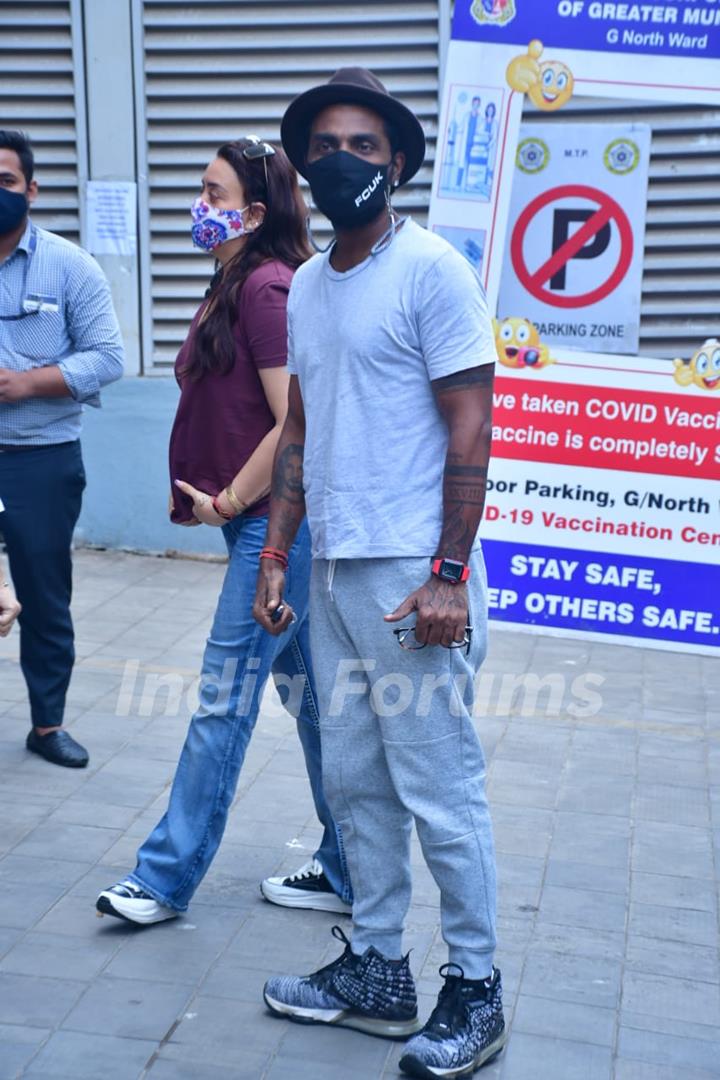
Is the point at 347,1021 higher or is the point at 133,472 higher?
the point at 347,1021

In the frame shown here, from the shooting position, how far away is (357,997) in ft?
10.8

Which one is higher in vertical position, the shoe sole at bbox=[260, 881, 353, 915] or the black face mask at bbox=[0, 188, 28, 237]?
the black face mask at bbox=[0, 188, 28, 237]

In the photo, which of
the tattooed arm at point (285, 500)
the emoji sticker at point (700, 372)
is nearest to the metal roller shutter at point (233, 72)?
the emoji sticker at point (700, 372)

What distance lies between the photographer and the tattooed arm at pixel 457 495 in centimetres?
299

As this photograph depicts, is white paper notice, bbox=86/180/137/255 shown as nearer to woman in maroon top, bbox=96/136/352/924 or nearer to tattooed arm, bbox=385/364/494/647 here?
woman in maroon top, bbox=96/136/352/924

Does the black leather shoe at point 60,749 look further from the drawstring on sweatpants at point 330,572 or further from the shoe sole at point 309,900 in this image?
the drawstring on sweatpants at point 330,572

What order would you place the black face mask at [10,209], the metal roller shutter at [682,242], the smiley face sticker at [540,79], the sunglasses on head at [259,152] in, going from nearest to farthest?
1. the sunglasses on head at [259,152]
2. the black face mask at [10,209]
3. the smiley face sticker at [540,79]
4. the metal roller shutter at [682,242]

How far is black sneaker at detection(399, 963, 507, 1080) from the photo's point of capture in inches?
121

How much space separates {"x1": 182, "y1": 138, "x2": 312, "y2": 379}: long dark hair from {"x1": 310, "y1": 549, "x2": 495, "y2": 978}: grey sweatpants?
0.77 meters

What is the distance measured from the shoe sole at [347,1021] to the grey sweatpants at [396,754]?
154 millimetres

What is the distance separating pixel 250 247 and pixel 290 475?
74cm

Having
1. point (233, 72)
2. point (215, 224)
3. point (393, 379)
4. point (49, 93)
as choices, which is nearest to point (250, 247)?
point (215, 224)

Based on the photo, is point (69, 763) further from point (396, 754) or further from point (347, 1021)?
point (396, 754)

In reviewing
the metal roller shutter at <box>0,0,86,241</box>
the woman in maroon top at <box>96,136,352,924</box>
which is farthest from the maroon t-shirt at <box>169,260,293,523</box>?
the metal roller shutter at <box>0,0,86,241</box>
